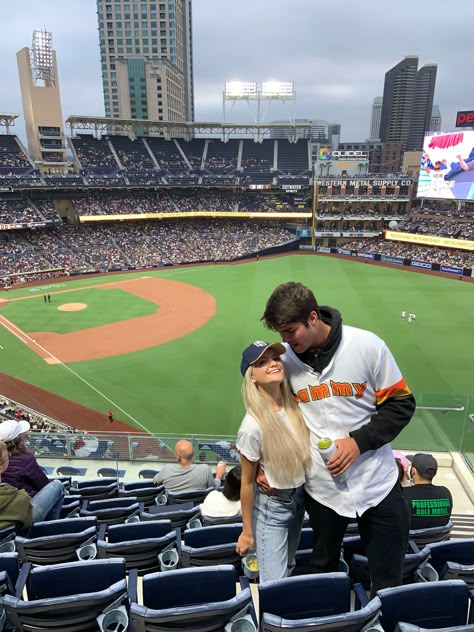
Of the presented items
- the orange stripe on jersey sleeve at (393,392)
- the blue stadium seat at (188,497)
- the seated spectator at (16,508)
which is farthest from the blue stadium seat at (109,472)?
the orange stripe on jersey sleeve at (393,392)

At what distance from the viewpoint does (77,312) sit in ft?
108

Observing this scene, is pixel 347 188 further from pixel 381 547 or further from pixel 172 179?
pixel 381 547

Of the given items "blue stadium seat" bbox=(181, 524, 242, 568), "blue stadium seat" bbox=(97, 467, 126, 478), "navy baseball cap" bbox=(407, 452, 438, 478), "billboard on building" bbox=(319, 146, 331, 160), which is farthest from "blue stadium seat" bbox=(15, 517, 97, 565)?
"billboard on building" bbox=(319, 146, 331, 160)

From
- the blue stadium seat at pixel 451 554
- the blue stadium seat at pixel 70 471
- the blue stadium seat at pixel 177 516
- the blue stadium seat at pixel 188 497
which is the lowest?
the blue stadium seat at pixel 70 471

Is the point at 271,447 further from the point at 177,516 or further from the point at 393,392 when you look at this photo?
the point at 177,516

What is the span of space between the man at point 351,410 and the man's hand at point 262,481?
0.31 meters

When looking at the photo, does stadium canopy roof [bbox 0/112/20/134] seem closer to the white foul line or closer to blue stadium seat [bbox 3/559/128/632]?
the white foul line

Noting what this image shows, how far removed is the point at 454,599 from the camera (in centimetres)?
282

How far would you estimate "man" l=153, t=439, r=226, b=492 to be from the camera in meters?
6.55

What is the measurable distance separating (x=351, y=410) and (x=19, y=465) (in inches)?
160

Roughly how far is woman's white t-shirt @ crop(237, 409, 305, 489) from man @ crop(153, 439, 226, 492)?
3.90 meters

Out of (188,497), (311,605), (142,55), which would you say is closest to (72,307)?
(188,497)

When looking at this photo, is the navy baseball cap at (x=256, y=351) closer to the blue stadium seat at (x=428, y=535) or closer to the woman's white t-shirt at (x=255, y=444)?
the woman's white t-shirt at (x=255, y=444)

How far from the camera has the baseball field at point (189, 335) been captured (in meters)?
19.1
